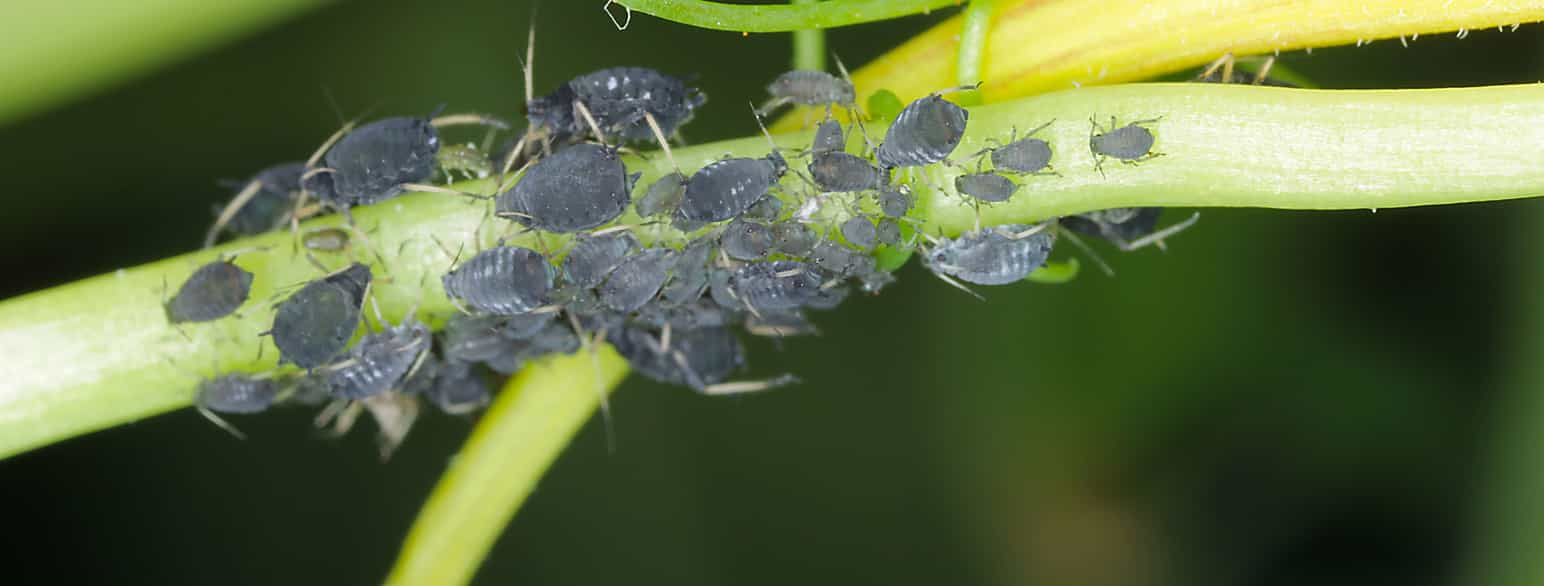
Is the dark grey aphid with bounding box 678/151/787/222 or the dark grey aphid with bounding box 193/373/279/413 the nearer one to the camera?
the dark grey aphid with bounding box 678/151/787/222

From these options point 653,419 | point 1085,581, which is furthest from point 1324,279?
point 653,419

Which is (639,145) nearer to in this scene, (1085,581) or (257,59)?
(257,59)

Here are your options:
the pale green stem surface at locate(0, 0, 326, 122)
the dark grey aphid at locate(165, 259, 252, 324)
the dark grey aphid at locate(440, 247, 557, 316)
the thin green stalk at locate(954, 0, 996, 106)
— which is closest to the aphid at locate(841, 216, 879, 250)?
the thin green stalk at locate(954, 0, 996, 106)

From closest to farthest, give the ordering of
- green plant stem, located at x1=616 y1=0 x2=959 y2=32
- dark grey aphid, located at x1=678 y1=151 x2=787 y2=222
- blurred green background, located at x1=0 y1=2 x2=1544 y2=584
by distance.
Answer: green plant stem, located at x1=616 y1=0 x2=959 y2=32 < dark grey aphid, located at x1=678 y1=151 x2=787 y2=222 < blurred green background, located at x1=0 y1=2 x2=1544 y2=584

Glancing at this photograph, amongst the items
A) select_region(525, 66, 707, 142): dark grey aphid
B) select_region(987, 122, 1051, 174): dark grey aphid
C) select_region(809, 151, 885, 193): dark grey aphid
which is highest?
select_region(525, 66, 707, 142): dark grey aphid

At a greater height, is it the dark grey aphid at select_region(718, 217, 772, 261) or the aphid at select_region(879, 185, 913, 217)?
the aphid at select_region(879, 185, 913, 217)

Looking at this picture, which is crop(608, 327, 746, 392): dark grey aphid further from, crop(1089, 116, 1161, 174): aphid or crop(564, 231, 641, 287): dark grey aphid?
crop(1089, 116, 1161, 174): aphid

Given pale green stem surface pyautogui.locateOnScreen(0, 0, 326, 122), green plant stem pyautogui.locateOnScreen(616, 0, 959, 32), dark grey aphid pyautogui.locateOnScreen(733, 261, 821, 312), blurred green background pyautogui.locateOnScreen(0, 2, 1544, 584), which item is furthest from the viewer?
blurred green background pyautogui.locateOnScreen(0, 2, 1544, 584)

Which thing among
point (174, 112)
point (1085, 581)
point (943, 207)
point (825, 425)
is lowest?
point (1085, 581)
